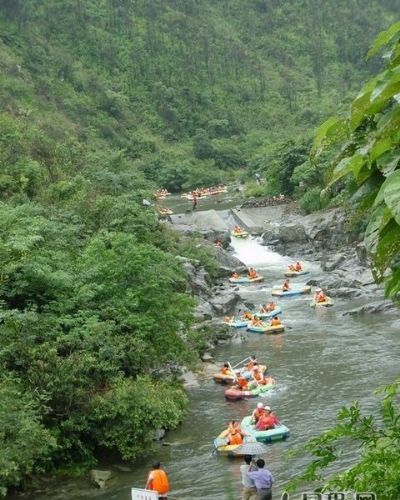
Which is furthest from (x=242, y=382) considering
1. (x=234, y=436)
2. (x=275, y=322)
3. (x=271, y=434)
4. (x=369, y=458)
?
(x=369, y=458)

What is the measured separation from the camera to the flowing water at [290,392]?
1285 cm

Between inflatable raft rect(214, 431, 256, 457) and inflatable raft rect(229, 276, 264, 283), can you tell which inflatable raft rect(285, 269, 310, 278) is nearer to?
inflatable raft rect(229, 276, 264, 283)

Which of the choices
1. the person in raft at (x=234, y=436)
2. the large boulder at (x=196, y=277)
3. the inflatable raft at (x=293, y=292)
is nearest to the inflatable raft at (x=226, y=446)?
the person in raft at (x=234, y=436)

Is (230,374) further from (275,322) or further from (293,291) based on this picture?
(293,291)

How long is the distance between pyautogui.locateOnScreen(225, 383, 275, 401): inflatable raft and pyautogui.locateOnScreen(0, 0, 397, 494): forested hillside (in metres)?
1.52

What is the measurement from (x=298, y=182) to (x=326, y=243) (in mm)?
9848

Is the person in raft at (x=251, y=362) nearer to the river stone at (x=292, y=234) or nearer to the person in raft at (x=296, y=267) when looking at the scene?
the person in raft at (x=296, y=267)

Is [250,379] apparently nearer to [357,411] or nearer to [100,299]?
[100,299]

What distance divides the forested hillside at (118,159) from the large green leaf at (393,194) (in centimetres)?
1041

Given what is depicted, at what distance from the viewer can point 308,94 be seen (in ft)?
331

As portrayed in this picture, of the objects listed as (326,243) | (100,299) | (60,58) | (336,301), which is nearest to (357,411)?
(100,299)

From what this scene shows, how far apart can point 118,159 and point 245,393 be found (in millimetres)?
28463

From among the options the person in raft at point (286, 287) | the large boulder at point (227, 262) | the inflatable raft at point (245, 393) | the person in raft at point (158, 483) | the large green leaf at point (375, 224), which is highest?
the large green leaf at point (375, 224)

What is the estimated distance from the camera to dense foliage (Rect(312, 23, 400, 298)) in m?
2.00
